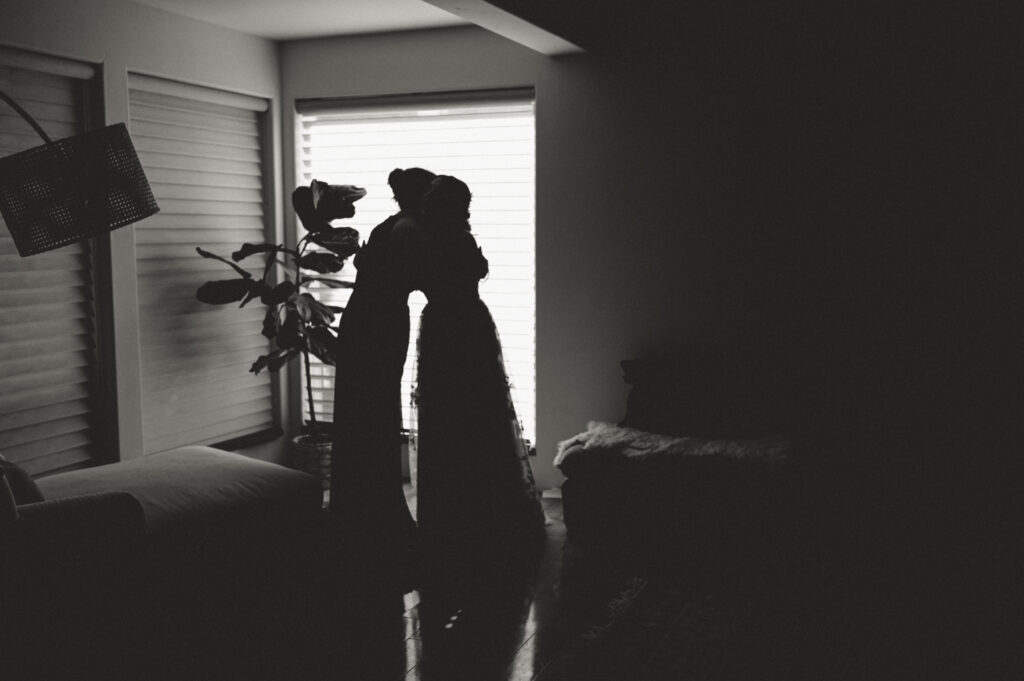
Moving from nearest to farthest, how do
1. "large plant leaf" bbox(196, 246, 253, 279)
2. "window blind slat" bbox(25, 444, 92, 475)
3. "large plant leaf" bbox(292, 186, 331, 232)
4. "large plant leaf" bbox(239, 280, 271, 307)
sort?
"window blind slat" bbox(25, 444, 92, 475) < "large plant leaf" bbox(196, 246, 253, 279) < "large plant leaf" bbox(239, 280, 271, 307) < "large plant leaf" bbox(292, 186, 331, 232)

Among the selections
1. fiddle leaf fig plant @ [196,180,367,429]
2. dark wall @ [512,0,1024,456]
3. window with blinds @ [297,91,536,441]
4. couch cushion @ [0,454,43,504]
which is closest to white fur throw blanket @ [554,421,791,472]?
dark wall @ [512,0,1024,456]

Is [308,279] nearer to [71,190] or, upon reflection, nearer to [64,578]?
[71,190]

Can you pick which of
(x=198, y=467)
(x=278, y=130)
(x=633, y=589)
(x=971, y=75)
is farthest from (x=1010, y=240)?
(x=278, y=130)

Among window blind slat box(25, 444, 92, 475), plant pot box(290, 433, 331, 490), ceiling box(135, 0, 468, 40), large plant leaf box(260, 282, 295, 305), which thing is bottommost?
plant pot box(290, 433, 331, 490)

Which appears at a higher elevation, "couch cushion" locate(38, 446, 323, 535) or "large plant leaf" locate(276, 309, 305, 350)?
"large plant leaf" locate(276, 309, 305, 350)

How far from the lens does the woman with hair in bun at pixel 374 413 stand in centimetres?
356

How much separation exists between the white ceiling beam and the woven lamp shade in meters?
1.27

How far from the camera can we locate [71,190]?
101 inches

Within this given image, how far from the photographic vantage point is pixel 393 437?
141 inches

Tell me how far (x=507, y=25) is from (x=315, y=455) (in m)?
2.52

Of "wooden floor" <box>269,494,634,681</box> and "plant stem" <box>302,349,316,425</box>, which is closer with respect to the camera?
"wooden floor" <box>269,494,634,681</box>

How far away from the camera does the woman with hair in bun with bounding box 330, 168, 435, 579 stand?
3.56m

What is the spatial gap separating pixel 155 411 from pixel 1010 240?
396 centimetres

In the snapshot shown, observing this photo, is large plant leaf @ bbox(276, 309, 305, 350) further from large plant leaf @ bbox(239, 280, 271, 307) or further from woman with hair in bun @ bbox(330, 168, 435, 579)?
woman with hair in bun @ bbox(330, 168, 435, 579)
